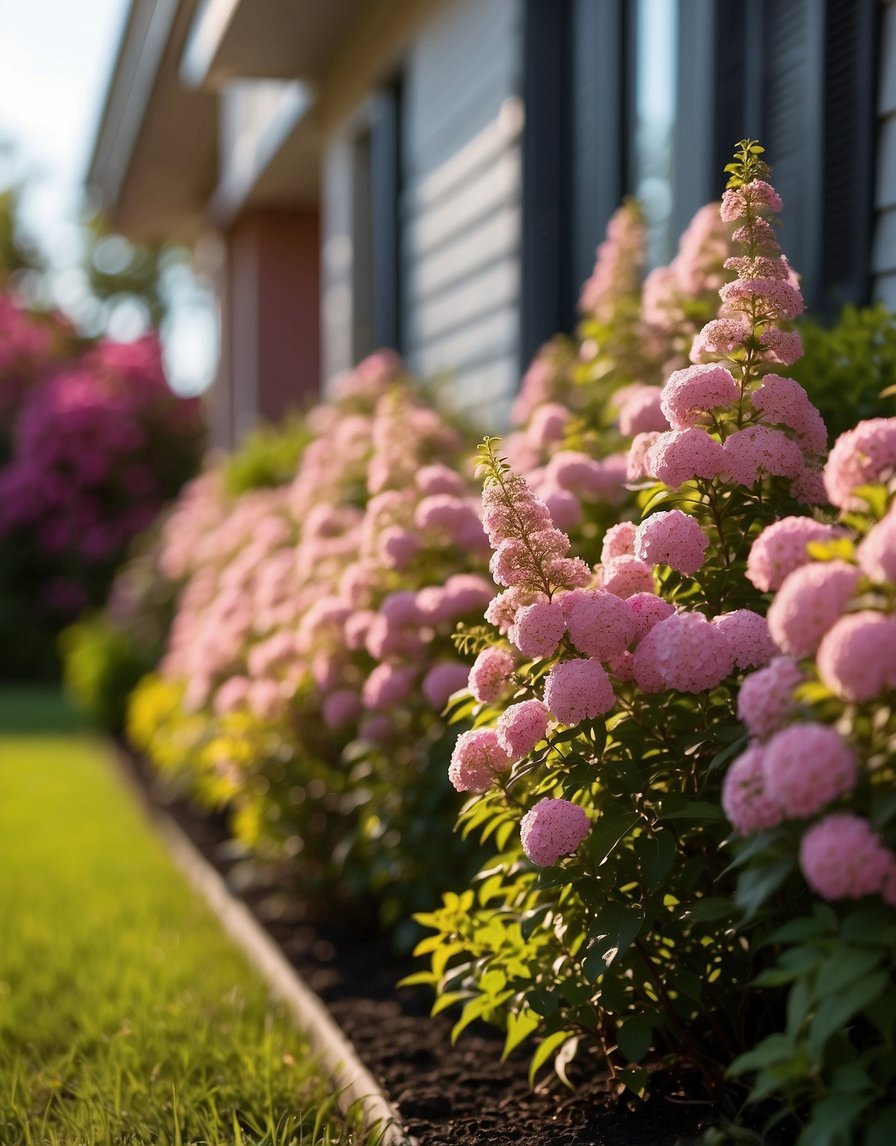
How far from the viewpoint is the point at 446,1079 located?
3033mm

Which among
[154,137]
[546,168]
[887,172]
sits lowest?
[887,172]

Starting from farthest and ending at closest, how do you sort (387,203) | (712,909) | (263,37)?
(263,37) < (387,203) < (712,909)

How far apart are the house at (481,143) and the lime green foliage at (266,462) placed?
0.80 metres

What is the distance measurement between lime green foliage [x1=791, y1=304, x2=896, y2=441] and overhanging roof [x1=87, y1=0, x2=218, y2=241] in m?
8.15

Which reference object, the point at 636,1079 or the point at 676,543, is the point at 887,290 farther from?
the point at 636,1079

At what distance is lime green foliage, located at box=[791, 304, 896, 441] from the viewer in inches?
125

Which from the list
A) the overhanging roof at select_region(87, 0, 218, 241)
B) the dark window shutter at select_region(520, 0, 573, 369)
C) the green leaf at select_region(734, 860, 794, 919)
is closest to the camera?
the green leaf at select_region(734, 860, 794, 919)

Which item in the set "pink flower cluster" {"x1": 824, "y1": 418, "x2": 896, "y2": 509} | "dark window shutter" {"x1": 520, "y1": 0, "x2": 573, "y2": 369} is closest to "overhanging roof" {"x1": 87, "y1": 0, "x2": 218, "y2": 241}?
"dark window shutter" {"x1": 520, "y1": 0, "x2": 573, "y2": 369}

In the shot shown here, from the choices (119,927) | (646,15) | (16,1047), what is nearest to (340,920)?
(119,927)

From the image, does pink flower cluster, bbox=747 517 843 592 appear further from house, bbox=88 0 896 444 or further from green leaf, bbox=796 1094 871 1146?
house, bbox=88 0 896 444

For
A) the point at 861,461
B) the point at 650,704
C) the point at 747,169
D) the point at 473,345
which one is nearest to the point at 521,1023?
the point at 650,704

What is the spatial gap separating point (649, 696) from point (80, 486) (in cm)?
1506

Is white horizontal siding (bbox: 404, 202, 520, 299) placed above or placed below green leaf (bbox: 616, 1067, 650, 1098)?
above

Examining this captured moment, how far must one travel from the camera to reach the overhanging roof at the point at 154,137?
37.6 feet
